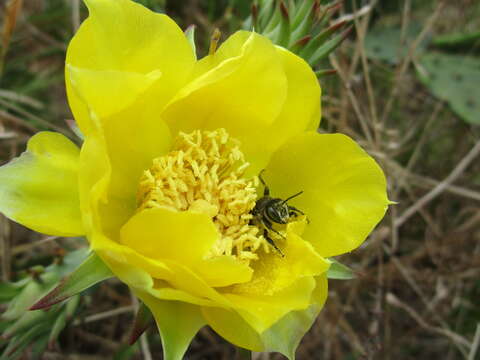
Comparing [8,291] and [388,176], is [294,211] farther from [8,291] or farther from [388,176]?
[388,176]

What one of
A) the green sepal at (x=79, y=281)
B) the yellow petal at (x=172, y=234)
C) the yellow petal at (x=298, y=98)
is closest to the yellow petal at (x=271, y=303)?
the yellow petal at (x=172, y=234)

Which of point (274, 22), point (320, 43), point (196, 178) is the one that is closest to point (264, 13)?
point (274, 22)

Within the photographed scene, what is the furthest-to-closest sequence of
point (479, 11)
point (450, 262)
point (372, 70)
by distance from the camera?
point (479, 11)
point (372, 70)
point (450, 262)

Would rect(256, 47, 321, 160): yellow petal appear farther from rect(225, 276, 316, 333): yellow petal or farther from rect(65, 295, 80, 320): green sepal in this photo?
rect(65, 295, 80, 320): green sepal

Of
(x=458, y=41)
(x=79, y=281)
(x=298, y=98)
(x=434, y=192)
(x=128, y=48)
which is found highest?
(x=128, y=48)

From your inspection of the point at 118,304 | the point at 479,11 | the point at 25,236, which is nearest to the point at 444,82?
the point at 479,11

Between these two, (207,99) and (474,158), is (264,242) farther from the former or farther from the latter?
(474,158)

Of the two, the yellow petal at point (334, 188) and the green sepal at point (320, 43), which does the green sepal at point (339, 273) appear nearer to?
the yellow petal at point (334, 188)

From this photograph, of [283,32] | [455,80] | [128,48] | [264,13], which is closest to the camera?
[128,48]
